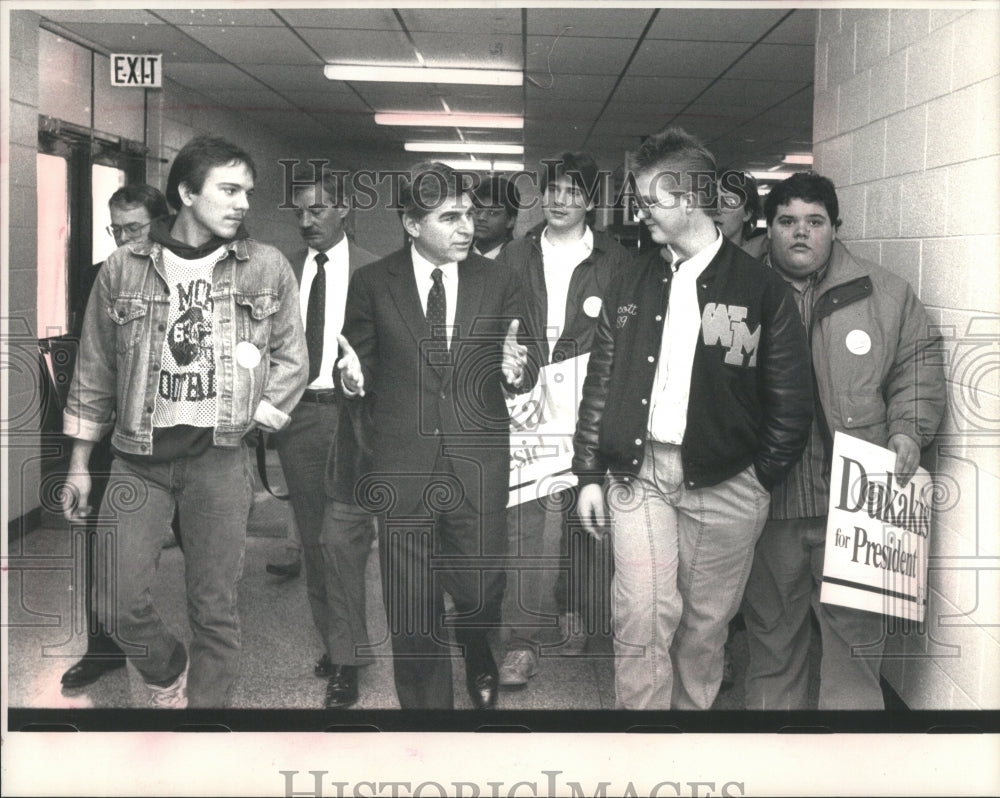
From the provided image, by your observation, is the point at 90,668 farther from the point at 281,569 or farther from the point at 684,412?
the point at 684,412

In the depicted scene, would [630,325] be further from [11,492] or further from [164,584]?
[11,492]

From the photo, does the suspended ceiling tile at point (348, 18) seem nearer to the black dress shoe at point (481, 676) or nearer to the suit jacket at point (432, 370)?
the suit jacket at point (432, 370)

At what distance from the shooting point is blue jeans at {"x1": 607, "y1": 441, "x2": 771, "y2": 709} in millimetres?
3857

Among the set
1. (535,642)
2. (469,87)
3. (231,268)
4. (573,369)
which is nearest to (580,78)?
(469,87)

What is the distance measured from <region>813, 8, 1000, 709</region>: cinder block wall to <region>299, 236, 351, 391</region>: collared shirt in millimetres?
1517

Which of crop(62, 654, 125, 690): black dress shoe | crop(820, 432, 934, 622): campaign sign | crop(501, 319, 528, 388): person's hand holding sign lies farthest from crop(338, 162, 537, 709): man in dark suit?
crop(820, 432, 934, 622): campaign sign

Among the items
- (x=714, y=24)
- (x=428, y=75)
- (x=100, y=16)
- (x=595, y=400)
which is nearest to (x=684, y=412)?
(x=595, y=400)

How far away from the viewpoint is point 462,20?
385 cm

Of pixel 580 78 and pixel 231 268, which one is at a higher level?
pixel 580 78

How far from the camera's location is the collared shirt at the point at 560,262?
153 inches

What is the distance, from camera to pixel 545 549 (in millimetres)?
3939

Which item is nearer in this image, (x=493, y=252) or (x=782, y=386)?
(x=782, y=386)

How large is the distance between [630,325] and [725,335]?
0.29 meters

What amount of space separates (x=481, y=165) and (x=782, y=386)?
45.2 inches
